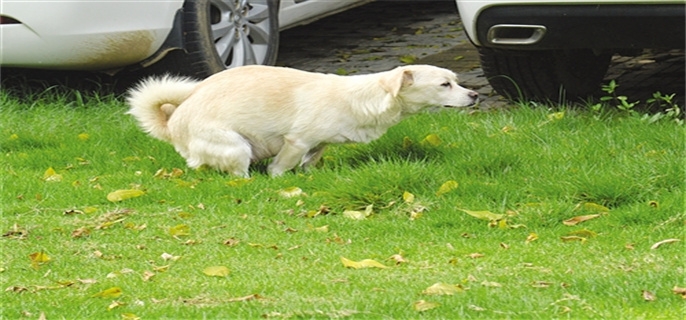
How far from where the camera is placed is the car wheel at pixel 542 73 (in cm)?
672

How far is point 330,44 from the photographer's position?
960 cm

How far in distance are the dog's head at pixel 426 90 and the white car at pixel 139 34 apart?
5.69 ft

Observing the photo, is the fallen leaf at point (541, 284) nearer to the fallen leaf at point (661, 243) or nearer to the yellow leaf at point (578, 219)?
the fallen leaf at point (661, 243)

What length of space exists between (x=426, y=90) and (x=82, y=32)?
6.78 feet

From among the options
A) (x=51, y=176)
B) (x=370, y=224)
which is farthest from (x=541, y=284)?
(x=51, y=176)

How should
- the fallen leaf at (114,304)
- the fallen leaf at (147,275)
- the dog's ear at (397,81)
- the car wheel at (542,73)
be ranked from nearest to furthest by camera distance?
the fallen leaf at (114,304) < the fallen leaf at (147,275) < the dog's ear at (397,81) < the car wheel at (542,73)

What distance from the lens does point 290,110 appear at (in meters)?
5.72

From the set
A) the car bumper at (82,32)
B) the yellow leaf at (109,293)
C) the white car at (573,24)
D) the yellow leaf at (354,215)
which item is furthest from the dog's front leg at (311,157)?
the yellow leaf at (109,293)

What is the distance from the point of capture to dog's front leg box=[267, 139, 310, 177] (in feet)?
18.7

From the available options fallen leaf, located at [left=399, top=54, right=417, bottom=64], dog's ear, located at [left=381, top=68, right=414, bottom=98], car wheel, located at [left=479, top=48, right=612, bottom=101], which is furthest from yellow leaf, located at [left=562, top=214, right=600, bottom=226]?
fallen leaf, located at [left=399, top=54, right=417, bottom=64]

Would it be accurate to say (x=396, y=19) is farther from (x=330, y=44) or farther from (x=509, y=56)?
(x=509, y=56)

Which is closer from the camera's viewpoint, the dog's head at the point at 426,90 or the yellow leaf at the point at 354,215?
the yellow leaf at the point at 354,215

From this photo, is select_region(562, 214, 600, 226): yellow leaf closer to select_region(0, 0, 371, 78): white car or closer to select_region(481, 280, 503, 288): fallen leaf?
select_region(481, 280, 503, 288): fallen leaf

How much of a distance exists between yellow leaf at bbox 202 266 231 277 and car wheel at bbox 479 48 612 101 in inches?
109
